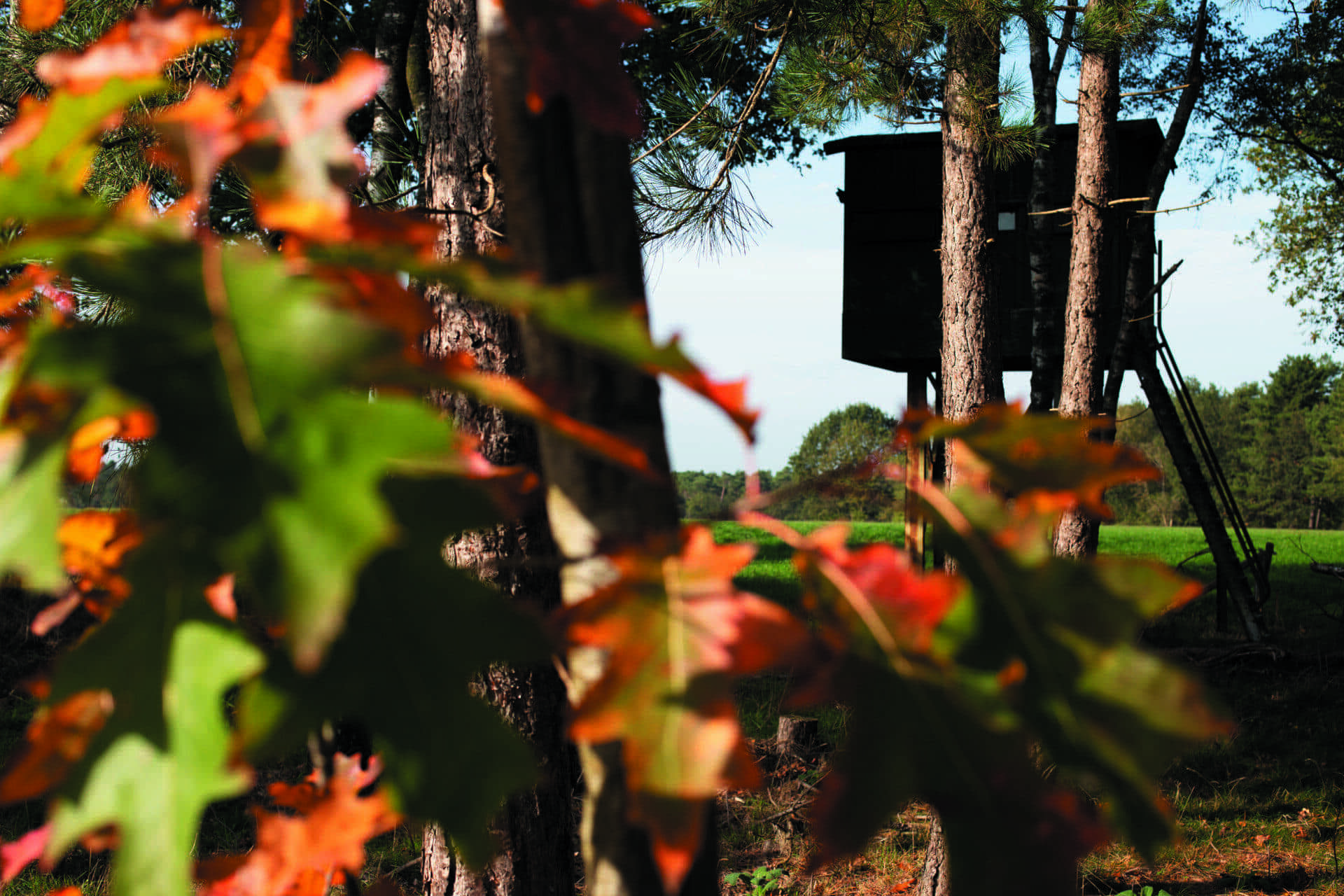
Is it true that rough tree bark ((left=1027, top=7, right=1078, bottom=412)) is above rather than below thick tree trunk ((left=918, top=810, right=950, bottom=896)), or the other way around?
above

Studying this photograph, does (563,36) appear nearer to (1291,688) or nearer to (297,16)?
(297,16)

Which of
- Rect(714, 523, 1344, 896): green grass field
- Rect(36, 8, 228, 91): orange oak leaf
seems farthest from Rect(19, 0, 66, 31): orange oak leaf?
Rect(714, 523, 1344, 896): green grass field

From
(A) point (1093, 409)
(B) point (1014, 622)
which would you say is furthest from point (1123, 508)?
(B) point (1014, 622)

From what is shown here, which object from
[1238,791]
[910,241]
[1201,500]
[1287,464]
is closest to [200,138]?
[1238,791]

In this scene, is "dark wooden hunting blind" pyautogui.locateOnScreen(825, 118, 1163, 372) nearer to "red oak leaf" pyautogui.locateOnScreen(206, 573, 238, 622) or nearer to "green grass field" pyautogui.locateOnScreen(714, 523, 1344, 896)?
"green grass field" pyautogui.locateOnScreen(714, 523, 1344, 896)

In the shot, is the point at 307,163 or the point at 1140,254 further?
the point at 1140,254

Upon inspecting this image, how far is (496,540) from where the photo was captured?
204 cm

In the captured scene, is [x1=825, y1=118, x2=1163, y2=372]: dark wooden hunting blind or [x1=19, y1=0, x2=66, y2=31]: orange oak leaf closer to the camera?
[x1=19, y1=0, x2=66, y2=31]: orange oak leaf

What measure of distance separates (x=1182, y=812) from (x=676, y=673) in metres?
5.56

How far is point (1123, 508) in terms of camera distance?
56219 mm

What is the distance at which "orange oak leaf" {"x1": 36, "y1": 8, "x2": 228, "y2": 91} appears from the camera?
0.40 meters

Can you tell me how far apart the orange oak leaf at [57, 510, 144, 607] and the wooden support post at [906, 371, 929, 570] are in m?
0.54

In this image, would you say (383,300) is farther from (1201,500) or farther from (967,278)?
(1201,500)

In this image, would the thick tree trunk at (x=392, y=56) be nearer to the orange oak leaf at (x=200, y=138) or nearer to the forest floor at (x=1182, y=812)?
the forest floor at (x=1182, y=812)
